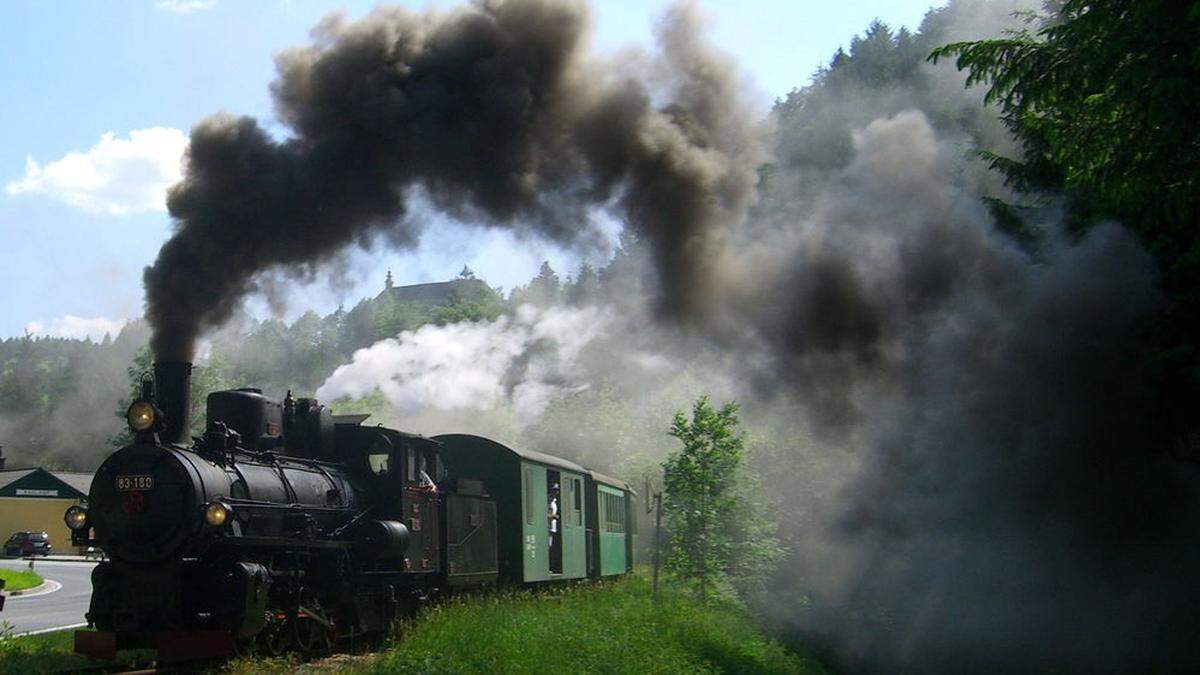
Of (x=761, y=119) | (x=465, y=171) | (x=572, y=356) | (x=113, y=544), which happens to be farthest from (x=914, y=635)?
(x=572, y=356)

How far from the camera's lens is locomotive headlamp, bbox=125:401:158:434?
10.3m

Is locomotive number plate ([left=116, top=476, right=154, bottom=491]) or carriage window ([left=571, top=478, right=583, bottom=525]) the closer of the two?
locomotive number plate ([left=116, top=476, right=154, bottom=491])

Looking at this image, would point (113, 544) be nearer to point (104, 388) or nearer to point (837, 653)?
point (837, 653)

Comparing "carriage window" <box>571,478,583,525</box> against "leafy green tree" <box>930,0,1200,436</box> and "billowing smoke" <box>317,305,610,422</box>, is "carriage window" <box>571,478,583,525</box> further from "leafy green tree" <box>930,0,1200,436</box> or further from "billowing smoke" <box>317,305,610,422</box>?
"leafy green tree" <box>930,0,1200,436</box>

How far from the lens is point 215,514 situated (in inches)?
383

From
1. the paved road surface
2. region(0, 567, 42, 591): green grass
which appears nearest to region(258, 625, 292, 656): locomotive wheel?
the paved road surface

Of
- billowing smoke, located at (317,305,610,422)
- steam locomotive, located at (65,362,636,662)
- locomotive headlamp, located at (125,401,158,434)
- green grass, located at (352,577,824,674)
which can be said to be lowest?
green grass, located at (352,577,824,674)

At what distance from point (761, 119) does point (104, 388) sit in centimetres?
7849

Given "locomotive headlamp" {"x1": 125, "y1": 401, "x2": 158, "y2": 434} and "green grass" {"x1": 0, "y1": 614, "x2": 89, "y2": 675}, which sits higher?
"locomotive headlamp" {"x1": 125, "y1": 401, "x2": 158, "y2": 434}

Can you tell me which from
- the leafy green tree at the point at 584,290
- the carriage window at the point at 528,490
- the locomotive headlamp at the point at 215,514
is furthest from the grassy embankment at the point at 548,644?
the leafy green tree at the point at 584,290

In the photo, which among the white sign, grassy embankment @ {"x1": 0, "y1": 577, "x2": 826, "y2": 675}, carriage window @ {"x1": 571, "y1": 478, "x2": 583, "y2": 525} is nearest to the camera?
grassy embankment @ {"x1": 0, "y1": 577, "x2": 826, "y2": 675}

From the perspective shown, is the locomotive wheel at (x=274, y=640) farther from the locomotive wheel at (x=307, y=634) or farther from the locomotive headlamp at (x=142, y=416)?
the locomotive headlamp at (x=142, y=416)

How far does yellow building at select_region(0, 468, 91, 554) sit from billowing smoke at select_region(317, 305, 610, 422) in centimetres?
3147

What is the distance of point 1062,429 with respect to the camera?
1280cm
